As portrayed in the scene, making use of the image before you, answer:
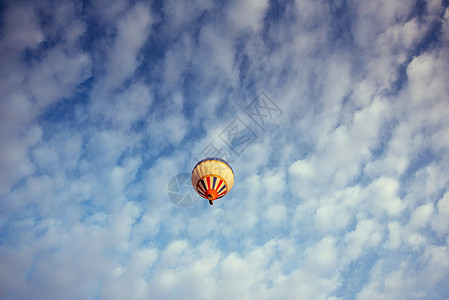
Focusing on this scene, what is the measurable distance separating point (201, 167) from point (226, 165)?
2.13 m

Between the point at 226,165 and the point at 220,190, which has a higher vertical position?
the point at 226,165

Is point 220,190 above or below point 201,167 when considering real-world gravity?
below

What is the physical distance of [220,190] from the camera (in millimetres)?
16984

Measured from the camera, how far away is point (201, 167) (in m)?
16.5

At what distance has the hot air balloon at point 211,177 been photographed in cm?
1633

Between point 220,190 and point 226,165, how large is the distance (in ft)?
7.23

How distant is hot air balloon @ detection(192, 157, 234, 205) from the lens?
16.3 meters

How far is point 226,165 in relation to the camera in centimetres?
1695

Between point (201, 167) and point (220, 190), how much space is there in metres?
2.59

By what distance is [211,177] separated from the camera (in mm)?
16281
